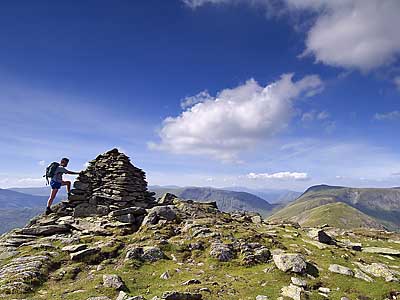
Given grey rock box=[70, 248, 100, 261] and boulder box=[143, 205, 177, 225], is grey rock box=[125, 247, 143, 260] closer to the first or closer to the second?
grey rock box=[70, 248, 100, 261]

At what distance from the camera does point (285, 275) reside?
797 inches

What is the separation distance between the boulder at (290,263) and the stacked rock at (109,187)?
18.6 metres

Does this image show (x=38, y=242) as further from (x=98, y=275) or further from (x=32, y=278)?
(x=98, y=275)

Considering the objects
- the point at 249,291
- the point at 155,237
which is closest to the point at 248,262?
the point at 249,291

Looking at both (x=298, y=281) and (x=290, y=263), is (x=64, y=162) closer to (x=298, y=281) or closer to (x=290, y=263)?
(x=290, y=263)

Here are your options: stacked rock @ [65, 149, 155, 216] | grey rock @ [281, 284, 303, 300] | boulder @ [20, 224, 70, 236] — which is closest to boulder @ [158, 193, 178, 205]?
stacked rock @ [65, 149, 155, 216]

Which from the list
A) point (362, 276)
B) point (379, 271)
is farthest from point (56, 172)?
point (379, 271)

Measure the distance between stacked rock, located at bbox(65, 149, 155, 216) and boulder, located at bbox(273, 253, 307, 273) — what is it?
61.0 ft

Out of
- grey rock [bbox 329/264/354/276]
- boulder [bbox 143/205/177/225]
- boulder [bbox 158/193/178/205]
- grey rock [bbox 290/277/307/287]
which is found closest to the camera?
grey rock [bbox 290/277/307/287]

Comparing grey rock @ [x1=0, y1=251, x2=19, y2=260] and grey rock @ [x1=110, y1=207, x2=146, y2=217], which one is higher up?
grey rock @ [x1=110, y1=207, x2=146, y2=217]

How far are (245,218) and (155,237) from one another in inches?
684

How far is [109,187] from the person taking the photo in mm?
35438

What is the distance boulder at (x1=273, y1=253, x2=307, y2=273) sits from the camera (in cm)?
2050

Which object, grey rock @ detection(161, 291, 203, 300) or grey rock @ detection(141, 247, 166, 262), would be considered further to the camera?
grey rock @ detection(141, 247, 166, 262)
